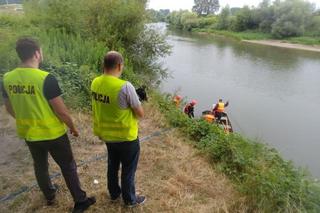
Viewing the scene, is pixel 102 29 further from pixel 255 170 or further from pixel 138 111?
pixel 138 111

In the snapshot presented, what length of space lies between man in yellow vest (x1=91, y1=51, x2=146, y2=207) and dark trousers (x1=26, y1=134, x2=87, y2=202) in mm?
321

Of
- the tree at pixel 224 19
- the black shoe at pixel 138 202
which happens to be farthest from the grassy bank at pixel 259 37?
the black shoe at pixel 138 202

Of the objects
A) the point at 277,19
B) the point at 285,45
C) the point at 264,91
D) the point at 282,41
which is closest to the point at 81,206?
the point at 264,91

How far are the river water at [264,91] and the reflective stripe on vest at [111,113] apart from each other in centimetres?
605

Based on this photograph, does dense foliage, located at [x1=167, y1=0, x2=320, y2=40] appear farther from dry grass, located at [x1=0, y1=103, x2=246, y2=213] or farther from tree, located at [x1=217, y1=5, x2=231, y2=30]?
dry grass, located at [x1=0, y1=103, x2=246, y2=213]

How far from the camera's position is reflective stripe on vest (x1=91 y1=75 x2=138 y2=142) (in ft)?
8.15

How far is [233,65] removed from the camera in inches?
796

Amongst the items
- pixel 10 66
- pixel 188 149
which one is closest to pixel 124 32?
pixel 10 66

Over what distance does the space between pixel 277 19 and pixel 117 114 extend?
125 ft

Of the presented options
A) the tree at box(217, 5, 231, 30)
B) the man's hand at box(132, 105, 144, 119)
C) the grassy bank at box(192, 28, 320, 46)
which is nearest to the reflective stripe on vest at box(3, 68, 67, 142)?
the man's hand at box(132, 105, 144, 119)

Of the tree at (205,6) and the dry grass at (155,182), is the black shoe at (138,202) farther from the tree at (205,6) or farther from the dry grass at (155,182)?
the tree at (205,6)

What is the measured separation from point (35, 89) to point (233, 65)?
1891 centimetres

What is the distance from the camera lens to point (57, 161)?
2.62 metres

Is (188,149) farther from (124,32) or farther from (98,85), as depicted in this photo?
(124,32)
